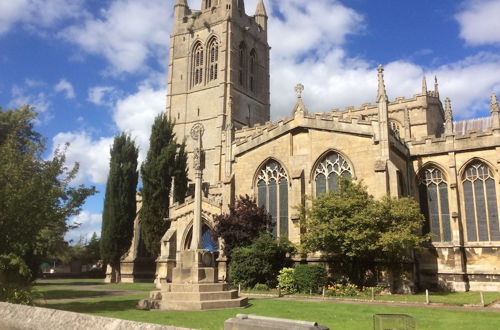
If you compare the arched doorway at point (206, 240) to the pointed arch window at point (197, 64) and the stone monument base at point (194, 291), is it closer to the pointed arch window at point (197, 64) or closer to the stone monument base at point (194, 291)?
the stone monument base at point (194, 291)

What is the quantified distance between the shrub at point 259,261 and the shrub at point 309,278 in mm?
2000

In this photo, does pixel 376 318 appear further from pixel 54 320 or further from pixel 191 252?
pixel 191 252

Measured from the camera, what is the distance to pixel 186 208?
35.1 metres

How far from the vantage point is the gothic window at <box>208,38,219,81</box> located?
221 feet

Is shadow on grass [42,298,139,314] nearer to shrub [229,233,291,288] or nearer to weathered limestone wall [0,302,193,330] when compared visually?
weathered limestone wall [0,302,193,330]

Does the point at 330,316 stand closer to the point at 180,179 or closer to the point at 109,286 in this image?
the point at 109,286

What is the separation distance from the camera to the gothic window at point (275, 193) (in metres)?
30.3

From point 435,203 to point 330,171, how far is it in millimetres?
7728

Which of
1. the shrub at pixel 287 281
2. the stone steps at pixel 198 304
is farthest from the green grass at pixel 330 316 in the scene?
the shrub at pixel 287 281

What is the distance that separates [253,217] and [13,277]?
1656 centimetres

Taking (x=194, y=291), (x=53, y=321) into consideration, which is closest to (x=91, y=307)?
(x=194, y=291)

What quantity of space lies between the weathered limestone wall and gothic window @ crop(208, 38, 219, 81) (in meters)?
60.1

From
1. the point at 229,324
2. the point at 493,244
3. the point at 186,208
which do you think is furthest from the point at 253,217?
the point at 229,324

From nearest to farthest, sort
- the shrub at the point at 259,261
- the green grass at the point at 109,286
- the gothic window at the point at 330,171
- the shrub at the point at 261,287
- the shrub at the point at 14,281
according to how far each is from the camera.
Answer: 1. the shrub at the point at 14,281
2. the shrub at the point at 261,287
3. the shrub at the point at 259,261
4. the gothic window at the point at 330,171
5. the green grass at the point at 109,286
